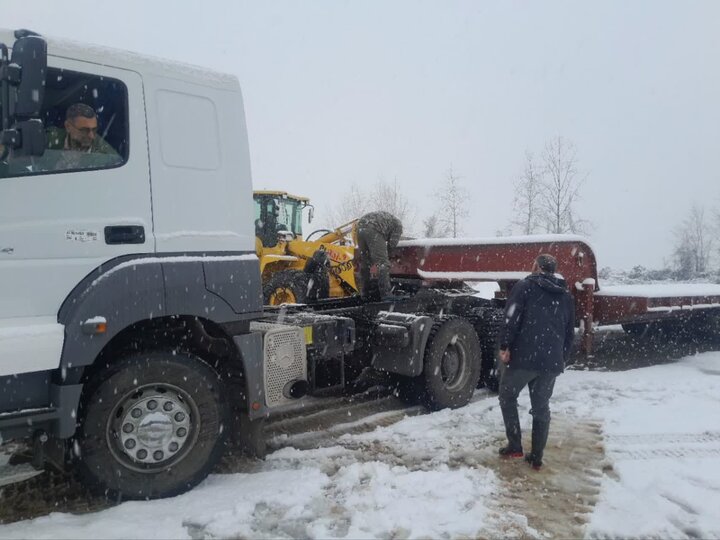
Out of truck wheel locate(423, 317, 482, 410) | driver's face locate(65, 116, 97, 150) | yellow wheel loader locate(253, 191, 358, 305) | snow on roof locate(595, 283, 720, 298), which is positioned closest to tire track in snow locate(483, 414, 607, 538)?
truck wheel locate(423, 317, 482, 410)

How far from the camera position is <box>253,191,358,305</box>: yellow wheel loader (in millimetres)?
10656

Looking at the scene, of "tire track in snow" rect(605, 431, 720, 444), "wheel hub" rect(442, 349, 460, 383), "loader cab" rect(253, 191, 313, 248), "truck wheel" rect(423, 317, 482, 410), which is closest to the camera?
"tire track in snow" rect(605, 431, 720, 444)

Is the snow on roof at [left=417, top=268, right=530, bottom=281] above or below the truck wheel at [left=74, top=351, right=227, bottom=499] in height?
above

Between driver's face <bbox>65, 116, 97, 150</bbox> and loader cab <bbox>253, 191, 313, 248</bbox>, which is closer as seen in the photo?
driver's face <bbox>65, 116, 97, 150</bbox>

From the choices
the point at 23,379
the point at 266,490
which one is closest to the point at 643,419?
the point at 266,490

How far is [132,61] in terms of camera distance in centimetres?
381

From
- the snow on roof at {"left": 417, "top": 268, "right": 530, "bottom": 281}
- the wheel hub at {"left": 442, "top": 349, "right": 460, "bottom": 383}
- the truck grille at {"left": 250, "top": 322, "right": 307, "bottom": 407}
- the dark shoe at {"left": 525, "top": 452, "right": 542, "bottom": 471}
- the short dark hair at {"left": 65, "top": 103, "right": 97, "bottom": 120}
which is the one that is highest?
the short dark hair at {"left": 65, "top": 103, "right": 97, "bottom": 120}

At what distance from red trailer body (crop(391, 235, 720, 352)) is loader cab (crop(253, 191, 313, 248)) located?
5.07 m

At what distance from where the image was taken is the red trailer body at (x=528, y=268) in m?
7.09

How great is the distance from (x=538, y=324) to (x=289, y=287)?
691 cm

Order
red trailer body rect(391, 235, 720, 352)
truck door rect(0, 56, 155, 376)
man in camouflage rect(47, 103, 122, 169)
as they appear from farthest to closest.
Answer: red trailer body rect(391, 235, 720, 352) < man in camouflage rect(47, 103, 122, 169) < truck door rect(0, 56, 155, 376)

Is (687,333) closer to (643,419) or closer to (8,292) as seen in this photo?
(643,419)

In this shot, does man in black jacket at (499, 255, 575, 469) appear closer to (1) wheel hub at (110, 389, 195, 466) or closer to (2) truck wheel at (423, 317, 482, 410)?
(2) truck wheel at (423, 317, 482, 410)

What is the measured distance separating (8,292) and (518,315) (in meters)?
3.55
